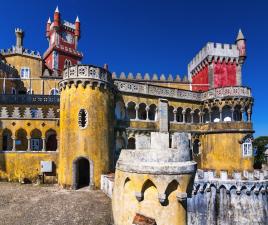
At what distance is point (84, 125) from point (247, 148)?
18.6m

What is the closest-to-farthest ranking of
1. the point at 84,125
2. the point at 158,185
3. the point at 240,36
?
1. the point at 158,185
2. the point at 84,125
3. the point at 240,36

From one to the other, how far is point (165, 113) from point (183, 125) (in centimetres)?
317

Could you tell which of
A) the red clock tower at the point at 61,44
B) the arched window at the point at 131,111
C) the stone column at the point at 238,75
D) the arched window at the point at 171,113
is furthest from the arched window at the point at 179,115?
the red clock tower at the point at 61,44

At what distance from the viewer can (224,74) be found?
116ft

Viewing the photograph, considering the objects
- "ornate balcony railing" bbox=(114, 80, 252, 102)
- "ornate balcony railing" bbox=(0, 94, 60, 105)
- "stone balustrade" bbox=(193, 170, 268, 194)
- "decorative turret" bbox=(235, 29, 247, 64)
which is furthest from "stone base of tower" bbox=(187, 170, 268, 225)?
"decorative turret" bbox=(235, 29, 247, 64)

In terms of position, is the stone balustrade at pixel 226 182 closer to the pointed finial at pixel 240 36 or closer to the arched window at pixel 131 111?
the arched window at pixel 131 111

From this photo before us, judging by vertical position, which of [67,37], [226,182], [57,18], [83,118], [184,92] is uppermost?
[57,18]

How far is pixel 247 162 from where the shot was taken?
94.9 feet

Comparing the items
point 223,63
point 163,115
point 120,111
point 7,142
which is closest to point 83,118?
point 120,111

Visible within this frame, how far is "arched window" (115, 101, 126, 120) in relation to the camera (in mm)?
25337

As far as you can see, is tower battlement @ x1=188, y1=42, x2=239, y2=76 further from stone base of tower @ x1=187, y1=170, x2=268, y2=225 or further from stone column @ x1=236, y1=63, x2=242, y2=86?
stone base of tower @ x1=187, y1=170, x2=268, y2=225

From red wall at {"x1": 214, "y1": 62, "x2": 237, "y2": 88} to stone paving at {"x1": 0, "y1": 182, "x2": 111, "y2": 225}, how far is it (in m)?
23.1

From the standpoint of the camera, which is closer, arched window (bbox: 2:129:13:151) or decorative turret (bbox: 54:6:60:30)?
arched window (bbox: 2:129:13:151)

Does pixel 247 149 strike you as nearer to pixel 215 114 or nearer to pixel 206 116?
pixel 215 114
